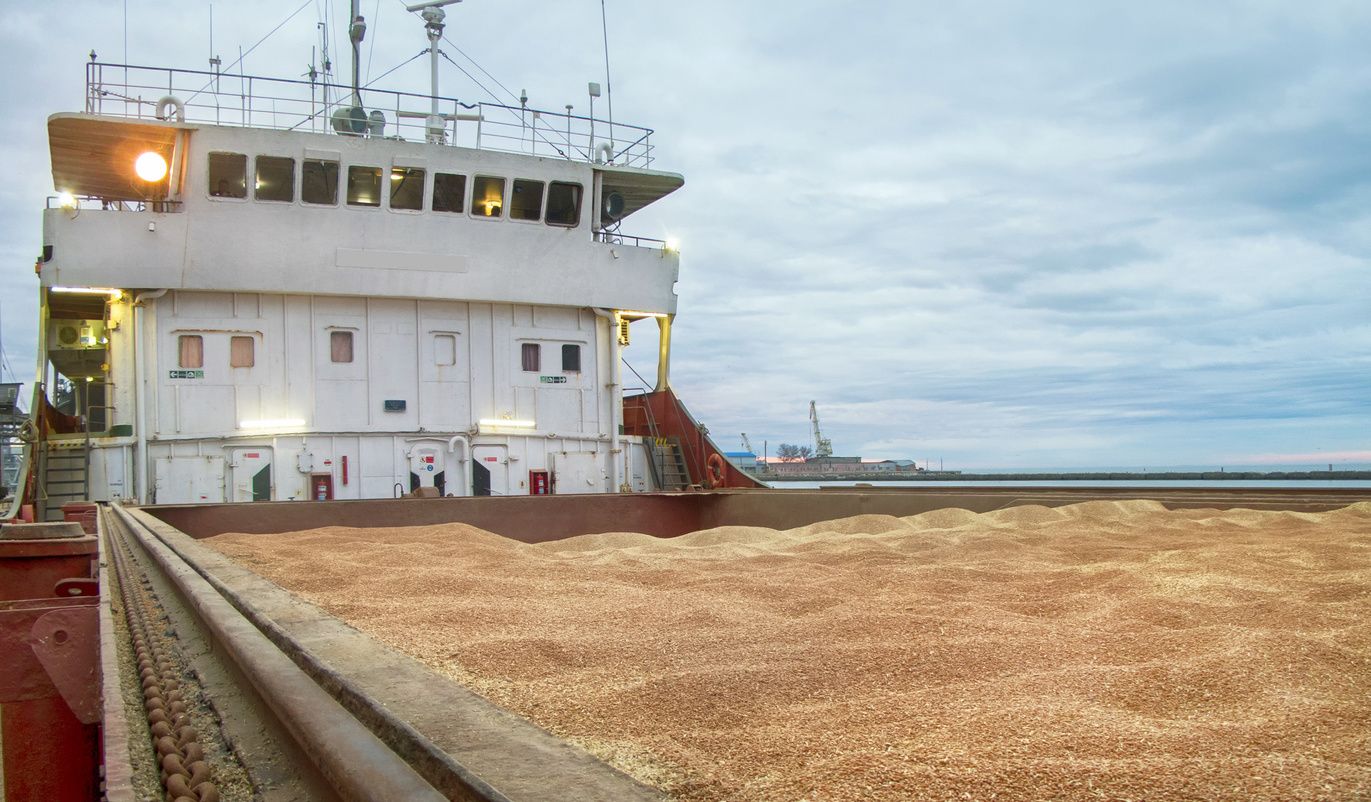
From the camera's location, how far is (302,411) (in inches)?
478

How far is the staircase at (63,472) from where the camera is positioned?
37.9ft

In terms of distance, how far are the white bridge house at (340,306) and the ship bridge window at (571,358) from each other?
0.04 m

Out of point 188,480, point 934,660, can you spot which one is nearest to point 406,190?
point 188,480

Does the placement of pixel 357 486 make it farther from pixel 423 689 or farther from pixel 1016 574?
pixel 423 689

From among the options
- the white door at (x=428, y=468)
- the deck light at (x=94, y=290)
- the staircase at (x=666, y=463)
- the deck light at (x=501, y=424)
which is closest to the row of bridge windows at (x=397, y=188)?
the deck light at (x=94, y=290)

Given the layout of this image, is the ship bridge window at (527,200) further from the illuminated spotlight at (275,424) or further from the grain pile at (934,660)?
the grain pile at (934,660)

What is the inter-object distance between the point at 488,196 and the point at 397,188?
1.17m

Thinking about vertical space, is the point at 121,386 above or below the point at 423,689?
above

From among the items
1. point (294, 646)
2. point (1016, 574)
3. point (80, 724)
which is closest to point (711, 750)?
point (294, 646)

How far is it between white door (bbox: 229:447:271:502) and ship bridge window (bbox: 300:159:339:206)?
3215 mm

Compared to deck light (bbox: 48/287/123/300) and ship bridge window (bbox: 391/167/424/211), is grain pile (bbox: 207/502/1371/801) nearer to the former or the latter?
deck light (bbox: 48/287/123/300)

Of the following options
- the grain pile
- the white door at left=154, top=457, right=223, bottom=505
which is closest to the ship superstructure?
the white door at left=154, top=457, right=223, bottom=505

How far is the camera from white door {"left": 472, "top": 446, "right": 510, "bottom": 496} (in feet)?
41.6

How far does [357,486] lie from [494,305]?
2920 mm
